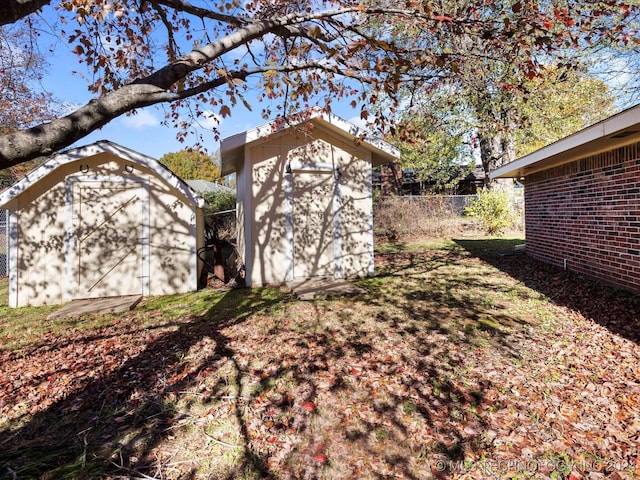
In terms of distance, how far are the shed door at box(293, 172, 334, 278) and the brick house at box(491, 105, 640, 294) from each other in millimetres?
4718

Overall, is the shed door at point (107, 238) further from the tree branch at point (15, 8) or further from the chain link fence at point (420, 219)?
the chain link fence at point (420, 219)

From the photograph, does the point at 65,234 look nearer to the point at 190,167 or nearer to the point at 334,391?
the point at 334,391

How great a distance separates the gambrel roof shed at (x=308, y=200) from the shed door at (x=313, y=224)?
23mm

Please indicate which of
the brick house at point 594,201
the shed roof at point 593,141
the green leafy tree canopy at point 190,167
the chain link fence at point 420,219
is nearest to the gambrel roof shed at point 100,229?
the shed roof at point 593,141

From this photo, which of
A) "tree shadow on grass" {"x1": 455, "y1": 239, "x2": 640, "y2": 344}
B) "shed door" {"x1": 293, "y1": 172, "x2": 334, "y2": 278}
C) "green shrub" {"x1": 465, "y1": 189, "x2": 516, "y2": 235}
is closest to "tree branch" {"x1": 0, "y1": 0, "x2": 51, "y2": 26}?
"shed door" {"x1": 293, "y1": 172, "x2": 334, "y2": 278}

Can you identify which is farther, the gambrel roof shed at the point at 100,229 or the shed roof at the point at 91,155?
the gambrel roof shed at the point at 100,229

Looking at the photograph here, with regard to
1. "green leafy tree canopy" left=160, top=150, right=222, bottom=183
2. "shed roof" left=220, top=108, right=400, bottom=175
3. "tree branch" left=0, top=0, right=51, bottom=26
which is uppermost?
"green leafy tree canopy" left=160, top=150, right=222, bottom=183

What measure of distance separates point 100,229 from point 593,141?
9447 mm

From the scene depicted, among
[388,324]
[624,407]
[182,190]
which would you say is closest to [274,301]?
[388,324]

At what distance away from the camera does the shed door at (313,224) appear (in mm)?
7699

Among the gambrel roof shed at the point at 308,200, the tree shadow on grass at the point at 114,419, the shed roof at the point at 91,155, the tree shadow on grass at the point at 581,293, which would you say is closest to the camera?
the tree shadow on grass at the point at 114,419

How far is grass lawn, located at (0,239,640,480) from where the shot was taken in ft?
7.60

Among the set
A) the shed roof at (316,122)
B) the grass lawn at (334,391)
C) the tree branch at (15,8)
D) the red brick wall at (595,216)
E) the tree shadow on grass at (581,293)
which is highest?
the shed roof at (316,122)

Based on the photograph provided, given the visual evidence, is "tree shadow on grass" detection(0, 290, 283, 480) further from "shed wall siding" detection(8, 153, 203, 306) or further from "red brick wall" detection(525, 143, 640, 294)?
"red brick wall" detection(525, 143, 640, 294)
